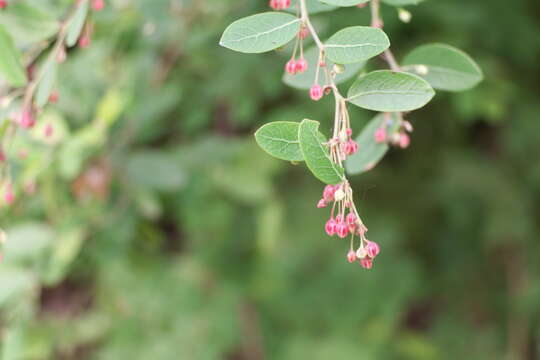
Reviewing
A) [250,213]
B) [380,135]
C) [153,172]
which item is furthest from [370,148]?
[250,213]

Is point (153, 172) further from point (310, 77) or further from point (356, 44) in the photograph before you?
point (356, 44)

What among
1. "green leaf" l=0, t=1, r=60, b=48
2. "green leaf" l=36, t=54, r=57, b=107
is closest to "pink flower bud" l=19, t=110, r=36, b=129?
"green leaf" l=36, t=54, r=57, b=107

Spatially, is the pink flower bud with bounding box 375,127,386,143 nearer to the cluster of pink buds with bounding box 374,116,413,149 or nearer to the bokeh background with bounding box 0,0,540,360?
the cluster of pink buds with bounding box 374,116,413,149

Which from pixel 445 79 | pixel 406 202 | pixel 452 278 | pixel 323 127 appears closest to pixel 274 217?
pixel 323 127

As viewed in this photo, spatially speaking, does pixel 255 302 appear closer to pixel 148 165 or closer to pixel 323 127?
pixel 323 127

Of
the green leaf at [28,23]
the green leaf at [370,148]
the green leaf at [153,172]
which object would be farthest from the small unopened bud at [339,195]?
the green leaf at [153,172]
